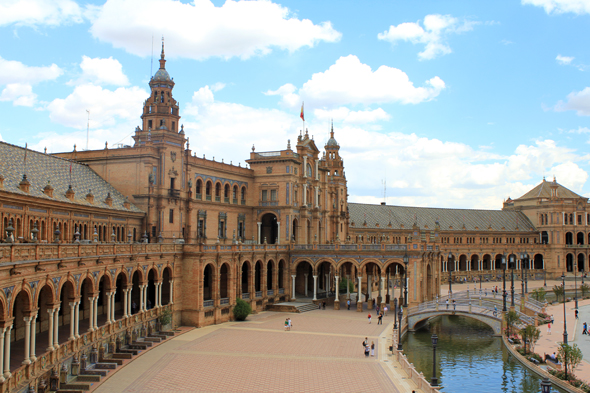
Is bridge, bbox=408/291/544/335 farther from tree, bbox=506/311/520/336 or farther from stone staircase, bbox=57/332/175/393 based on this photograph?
stone staircase, bbox=57/332/175/393

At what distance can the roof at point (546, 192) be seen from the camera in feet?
384

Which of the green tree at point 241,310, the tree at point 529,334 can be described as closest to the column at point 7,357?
the green tree at point 241,310

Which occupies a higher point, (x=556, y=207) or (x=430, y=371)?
(x=556, y=207)

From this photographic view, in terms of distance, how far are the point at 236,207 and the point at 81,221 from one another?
2691 cm

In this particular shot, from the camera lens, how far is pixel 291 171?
2862 inches

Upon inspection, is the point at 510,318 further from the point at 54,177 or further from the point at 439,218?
the point at 439,218

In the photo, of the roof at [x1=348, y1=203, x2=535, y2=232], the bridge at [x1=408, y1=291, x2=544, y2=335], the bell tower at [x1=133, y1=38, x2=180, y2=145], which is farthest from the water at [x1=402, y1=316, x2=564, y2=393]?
the roof at [x1=348, y1=203, x2=535, y2=232]

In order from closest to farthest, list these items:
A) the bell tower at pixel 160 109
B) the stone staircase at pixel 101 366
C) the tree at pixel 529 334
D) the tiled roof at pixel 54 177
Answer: the stone staircase at pixel 101 366 → the tiled roof at pixel 54 177 → the tree at pixel 529 334 → the bell tower at pixel 160 109

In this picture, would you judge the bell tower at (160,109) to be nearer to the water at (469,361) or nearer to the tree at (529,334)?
the water at (469,361)

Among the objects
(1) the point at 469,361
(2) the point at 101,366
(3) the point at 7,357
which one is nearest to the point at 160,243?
(2) the point at 101,366

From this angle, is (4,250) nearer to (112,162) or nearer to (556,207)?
(112,162)

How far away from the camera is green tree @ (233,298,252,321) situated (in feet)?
185

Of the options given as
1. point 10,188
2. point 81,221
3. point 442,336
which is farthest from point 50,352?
point 442,336

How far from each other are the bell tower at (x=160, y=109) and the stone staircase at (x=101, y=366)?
80.0 feet
